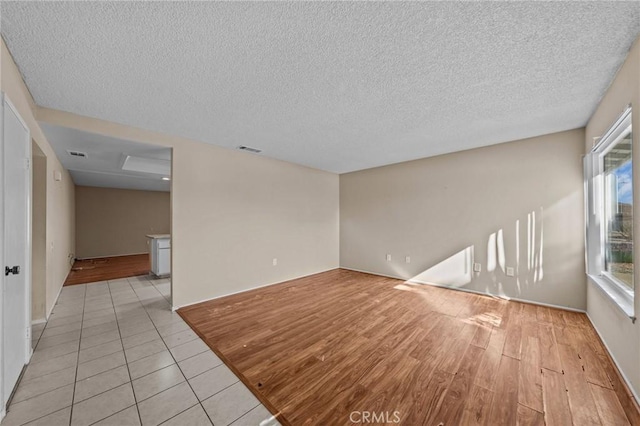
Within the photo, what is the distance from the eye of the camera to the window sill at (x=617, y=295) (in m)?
1.67

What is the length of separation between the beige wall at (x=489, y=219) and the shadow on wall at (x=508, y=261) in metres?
0.01

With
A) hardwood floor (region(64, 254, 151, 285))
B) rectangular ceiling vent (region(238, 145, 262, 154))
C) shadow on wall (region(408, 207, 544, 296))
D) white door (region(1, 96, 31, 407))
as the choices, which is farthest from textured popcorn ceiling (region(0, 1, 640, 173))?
hardwood floor (region(64, 254, 151, 285))

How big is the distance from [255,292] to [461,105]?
3.72 m

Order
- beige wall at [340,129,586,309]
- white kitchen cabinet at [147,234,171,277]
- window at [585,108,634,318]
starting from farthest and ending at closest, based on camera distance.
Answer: white kitchen cabinet at [147,234,171,277], beige wall at [340,129,586,309], window at [585,108,634,318]

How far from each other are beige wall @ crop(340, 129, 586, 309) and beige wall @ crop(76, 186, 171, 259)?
25.5ft

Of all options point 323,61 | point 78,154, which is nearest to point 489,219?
point 323,61

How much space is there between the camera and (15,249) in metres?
1.72

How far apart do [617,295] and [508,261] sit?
1.44 meters

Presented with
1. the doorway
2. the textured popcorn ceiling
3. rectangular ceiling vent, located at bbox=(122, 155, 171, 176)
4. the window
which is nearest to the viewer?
the textured popcorn ceiling

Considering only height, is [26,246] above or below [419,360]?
above

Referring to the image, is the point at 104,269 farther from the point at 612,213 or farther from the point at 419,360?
the point at 612,213

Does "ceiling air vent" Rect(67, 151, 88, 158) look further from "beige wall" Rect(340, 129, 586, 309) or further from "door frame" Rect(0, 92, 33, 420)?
"beige wall" Rect(340, 129, 586, 309)

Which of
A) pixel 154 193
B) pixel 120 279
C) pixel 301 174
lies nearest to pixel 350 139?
pixel 301 174

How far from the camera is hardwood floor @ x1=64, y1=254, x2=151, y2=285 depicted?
15.7 feet
